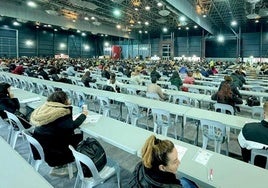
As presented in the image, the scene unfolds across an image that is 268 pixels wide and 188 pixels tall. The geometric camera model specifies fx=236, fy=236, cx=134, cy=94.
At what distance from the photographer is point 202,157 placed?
7.46 ft

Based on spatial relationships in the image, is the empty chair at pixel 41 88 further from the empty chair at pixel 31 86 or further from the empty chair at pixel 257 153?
the empty chair at pixel 257 153

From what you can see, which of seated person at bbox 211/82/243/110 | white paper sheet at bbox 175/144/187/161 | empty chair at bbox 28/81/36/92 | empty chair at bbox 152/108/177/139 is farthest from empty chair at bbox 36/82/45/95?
white paper sheet at bbox 175/144/187/161

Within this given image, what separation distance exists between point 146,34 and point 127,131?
3352cm

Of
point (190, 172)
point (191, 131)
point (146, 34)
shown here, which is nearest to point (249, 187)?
point (190, 172)

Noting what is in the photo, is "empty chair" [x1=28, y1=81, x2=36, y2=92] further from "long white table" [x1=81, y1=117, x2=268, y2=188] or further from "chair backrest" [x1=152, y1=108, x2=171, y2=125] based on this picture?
"long white table" [x1=81, y1=117, x2=268, y2=188]

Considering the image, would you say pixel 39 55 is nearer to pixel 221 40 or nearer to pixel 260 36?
pixel 221 40

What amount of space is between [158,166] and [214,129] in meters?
2.19

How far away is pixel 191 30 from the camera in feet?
101

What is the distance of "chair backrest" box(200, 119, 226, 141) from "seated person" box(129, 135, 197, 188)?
189cm

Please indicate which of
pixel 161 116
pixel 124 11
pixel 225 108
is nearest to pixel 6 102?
pixel 161 116

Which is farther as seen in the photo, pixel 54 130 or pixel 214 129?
pixel 214 129

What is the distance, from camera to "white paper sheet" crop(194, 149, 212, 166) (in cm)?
219

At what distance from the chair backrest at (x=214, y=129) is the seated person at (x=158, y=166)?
1.89 meters

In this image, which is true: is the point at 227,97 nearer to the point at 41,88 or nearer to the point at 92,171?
the point at 92,171
